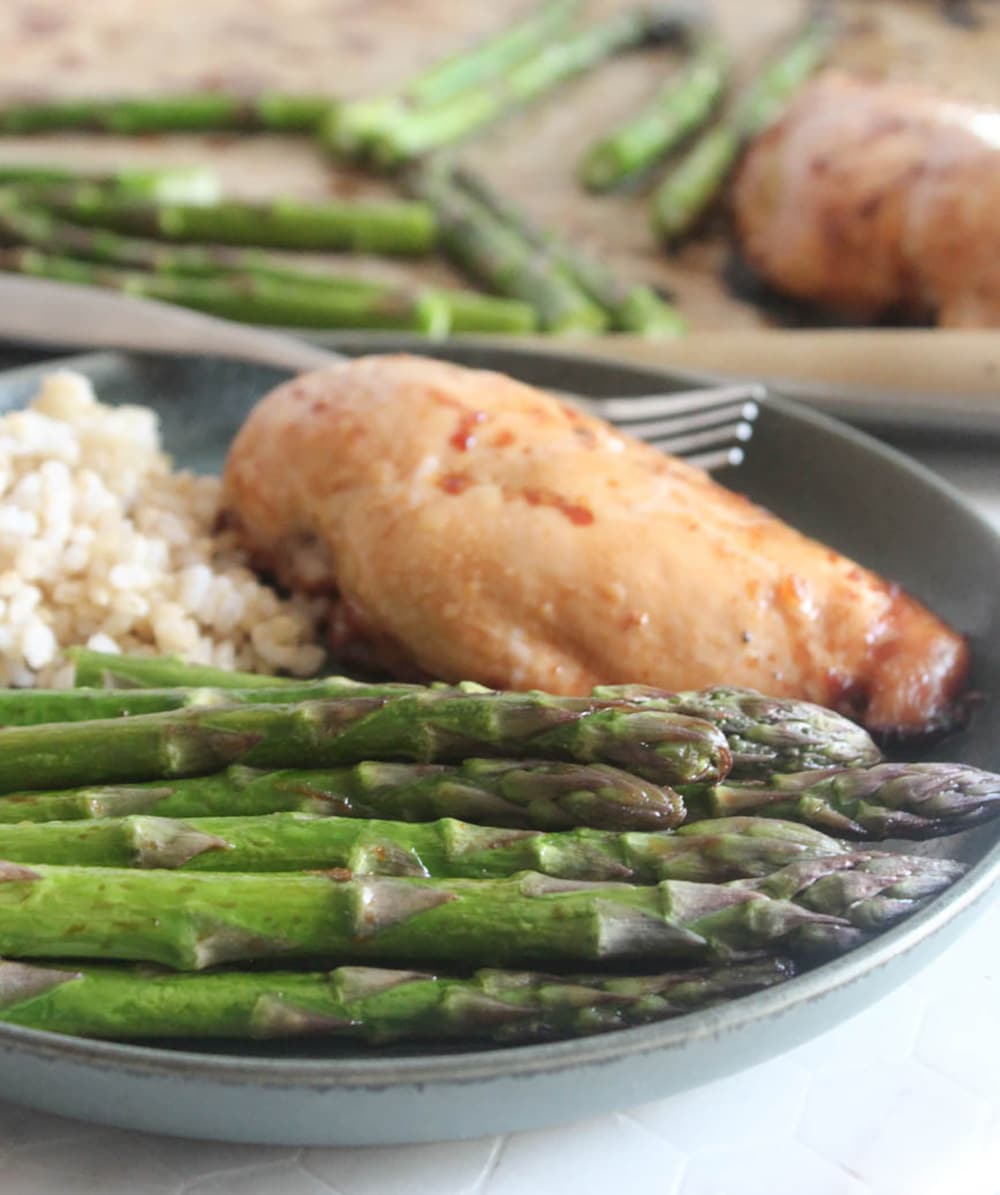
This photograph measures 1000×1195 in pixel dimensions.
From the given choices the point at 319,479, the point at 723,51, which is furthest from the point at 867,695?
the point at 723,51

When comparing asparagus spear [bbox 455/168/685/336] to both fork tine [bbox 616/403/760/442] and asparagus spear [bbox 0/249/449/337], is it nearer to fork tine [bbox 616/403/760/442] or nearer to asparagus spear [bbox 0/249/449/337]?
asparagus spear [bbox 0/249/449/337]

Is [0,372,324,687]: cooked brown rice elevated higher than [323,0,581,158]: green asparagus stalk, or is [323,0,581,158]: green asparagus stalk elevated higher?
[323,0,581,158]: green asparagus stalk

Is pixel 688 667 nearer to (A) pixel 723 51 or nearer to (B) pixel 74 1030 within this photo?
(B) pixel 74 1030

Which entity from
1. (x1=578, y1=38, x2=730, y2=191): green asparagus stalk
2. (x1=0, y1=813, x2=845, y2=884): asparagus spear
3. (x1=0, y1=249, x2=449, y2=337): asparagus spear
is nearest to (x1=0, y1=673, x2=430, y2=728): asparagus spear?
(x1=0, y1=813, x2=845, y2=884): asparagus spear

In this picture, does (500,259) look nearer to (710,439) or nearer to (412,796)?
(710,439)

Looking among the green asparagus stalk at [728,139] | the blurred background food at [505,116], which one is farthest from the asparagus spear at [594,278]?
the green asparagus stalk at [728,139]

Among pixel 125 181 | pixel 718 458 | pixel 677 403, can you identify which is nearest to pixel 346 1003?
pixel 718 458
